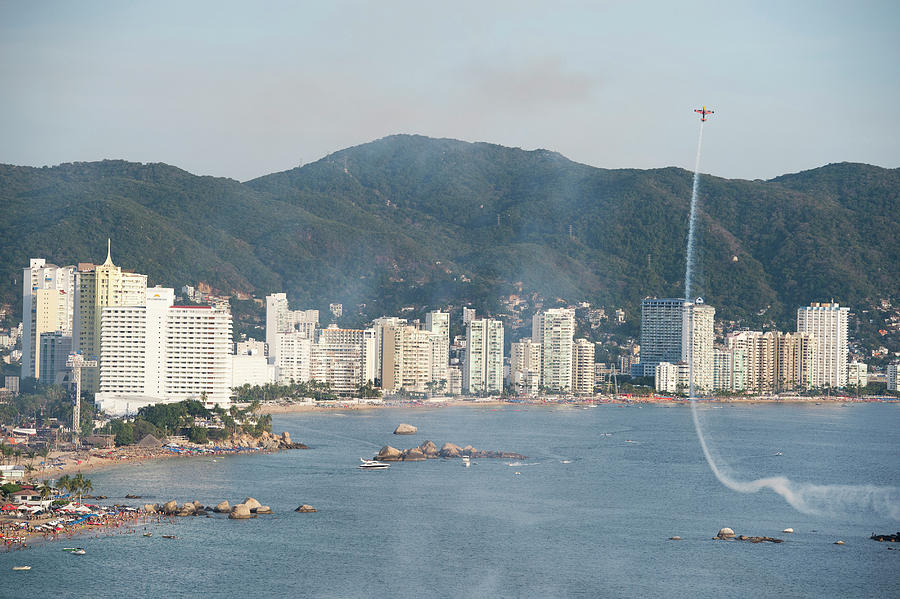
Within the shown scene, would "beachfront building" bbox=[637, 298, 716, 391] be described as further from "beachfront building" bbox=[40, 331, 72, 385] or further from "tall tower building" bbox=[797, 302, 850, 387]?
"beachfront building" bbox=[40, 331, 72, 385]

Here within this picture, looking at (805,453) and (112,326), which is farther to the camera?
(112,326)

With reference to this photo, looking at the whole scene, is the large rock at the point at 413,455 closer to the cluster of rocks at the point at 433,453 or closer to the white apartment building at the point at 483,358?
the cluster of rocks at the point at 433,453

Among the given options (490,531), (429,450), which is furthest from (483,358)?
(490,531)

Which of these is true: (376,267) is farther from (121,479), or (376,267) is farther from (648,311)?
(121,479)

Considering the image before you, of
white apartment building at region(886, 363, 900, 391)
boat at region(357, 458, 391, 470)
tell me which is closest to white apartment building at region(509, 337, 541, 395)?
white apartment building at region(886, 363, 900, 391)

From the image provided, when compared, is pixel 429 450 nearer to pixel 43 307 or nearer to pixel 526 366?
pixel 43 307

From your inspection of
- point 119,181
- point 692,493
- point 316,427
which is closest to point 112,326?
point 316,427

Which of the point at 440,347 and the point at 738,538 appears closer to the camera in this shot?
the point at 738,538
